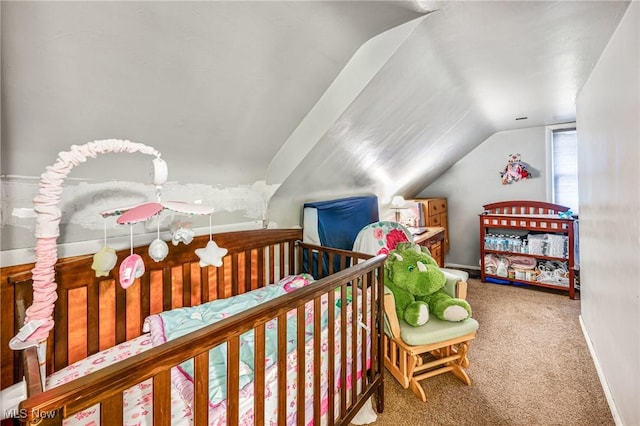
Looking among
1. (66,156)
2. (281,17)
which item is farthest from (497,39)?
(66,156)

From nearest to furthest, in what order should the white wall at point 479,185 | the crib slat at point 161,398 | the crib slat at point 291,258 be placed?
the crib slat at point 161,398, the crib slat at point 291,258, the white wall at point 479,185

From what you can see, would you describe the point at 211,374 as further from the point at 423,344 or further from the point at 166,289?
the point at 423,344

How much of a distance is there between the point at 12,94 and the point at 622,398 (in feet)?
9.75

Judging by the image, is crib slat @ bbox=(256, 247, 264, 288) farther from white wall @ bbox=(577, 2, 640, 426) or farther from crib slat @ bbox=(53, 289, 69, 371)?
white wall @ bbox=(577, 2, 640, 426)

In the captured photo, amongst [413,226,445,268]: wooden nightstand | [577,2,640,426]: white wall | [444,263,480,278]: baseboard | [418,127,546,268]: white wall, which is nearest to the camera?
[577,2,640,426]: white wall

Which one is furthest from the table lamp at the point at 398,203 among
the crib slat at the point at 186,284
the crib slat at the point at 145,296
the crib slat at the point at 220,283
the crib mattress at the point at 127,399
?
the crib mattress at the point at 127,399

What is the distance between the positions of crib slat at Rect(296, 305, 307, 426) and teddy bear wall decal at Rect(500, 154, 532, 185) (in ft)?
13.2

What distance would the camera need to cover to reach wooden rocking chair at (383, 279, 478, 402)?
5.62 ft

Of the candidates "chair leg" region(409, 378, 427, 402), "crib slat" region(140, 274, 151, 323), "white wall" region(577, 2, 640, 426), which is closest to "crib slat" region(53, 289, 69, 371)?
"crib slat" region(140, 274, 151, 323)

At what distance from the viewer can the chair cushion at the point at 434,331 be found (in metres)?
1.70

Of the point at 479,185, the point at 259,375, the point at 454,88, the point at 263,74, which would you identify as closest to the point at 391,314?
the point at 259,375

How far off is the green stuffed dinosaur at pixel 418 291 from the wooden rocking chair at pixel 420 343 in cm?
6

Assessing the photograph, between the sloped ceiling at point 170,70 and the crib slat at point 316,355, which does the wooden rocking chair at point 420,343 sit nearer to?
the crib slat at point 316,355

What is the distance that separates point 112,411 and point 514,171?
4.64m
